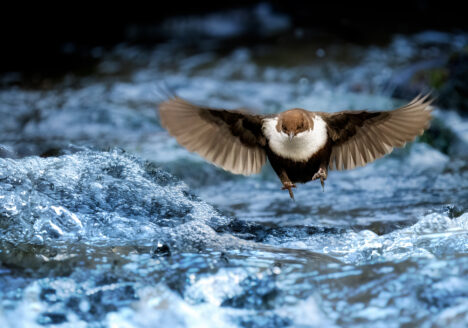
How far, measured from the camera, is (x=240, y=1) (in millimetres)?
12711

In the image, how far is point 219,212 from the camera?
3799mm

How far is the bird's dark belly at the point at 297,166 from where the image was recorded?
3463 millimetres

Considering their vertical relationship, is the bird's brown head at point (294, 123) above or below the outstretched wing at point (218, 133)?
below

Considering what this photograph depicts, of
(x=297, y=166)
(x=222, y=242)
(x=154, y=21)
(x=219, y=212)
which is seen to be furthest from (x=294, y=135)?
(x=154, y=21)

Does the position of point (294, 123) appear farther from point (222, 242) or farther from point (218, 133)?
point (222, 242)

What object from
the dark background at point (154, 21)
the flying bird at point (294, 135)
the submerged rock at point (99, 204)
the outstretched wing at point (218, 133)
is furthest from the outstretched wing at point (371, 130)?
the dark background at point (154, 21)

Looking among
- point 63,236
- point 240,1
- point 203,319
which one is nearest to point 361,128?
point 203,319

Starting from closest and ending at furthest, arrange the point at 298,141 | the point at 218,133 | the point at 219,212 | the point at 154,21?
the point at 298,141
the point at 218,133
the point at 219,212
the point at 154,21

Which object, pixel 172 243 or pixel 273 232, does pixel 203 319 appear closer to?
pixel 172 243

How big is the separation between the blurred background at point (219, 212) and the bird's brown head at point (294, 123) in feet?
2.05

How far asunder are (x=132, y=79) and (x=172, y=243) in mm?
6493

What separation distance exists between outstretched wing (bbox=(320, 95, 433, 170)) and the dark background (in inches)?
300

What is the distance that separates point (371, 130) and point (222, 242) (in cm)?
107

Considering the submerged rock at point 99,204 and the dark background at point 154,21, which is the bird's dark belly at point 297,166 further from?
the dark background at point 154,21
